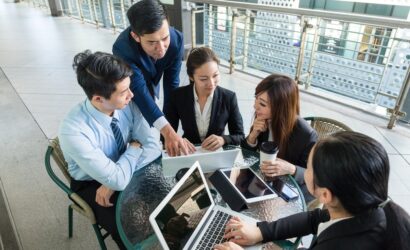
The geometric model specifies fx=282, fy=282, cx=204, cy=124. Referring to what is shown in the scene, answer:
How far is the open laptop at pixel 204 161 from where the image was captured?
4.43ft

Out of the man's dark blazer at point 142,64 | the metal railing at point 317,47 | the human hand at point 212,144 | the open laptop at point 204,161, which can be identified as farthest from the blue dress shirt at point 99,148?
the metal railing at point 317,47

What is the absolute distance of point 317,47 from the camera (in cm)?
352

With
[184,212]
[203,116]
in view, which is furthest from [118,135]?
[184,212]

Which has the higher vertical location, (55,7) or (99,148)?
(55,7)

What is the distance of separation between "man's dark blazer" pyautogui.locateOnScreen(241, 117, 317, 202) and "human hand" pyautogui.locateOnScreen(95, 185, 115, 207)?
98cm

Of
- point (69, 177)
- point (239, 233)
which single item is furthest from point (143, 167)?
point (239, 233)

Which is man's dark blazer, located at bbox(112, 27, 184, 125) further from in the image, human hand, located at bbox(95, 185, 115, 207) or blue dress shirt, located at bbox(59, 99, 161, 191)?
human hand, located at bbox(95, 185, 115, 207)

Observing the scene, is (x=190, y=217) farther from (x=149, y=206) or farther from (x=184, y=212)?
(x=149, y=206)

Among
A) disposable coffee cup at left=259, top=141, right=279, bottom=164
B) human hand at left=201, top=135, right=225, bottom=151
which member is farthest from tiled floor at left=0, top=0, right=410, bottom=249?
disposable coffee cup at left=259, top=141, right=279, bottom=164

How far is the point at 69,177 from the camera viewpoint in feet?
5.21

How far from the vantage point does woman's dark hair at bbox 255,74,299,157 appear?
5.09 feet

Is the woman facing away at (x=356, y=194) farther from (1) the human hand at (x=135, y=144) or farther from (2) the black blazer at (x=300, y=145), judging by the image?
(1) the human hand at (x=135, y=144)

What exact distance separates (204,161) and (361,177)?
75cm

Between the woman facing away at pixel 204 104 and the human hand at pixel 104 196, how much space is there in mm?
634
